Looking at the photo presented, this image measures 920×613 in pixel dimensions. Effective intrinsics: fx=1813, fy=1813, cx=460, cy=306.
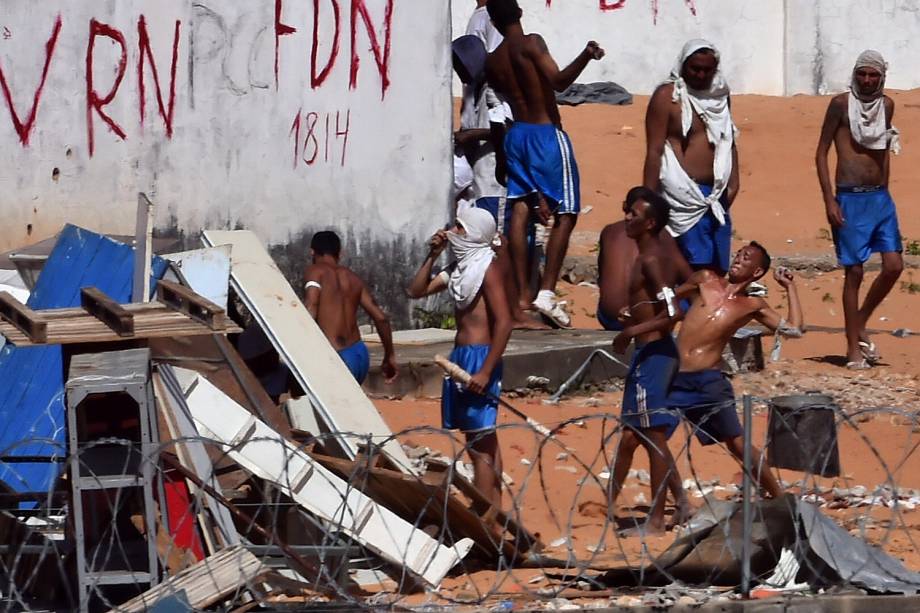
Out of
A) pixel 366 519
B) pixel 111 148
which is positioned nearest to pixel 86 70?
pixel 111 148

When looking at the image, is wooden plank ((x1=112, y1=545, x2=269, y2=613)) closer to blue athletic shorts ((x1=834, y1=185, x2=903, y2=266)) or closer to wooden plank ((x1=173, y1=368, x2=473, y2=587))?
wooden plank ((x1=173, y1=368, x2=473, y2=587))

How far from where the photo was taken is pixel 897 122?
60.0ft

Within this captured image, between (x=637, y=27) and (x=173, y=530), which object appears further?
(x=637, y=27)

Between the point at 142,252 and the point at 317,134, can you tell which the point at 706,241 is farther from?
the point at 142,252

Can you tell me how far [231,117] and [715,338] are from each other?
3776 mm

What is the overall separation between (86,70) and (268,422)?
3255 mm

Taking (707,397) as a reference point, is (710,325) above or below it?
above

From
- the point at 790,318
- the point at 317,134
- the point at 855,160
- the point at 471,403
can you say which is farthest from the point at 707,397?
the point at 317,134

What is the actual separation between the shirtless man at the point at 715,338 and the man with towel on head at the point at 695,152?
1642 millimetres

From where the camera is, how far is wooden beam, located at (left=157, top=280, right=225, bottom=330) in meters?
6.11

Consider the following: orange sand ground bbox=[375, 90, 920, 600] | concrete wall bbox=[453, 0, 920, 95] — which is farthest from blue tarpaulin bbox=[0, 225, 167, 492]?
concrete wall bbox=[453, 0, 920, 95]

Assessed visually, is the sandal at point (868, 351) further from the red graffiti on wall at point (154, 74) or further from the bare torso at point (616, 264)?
the red graffiti on wall at point (154, 74)

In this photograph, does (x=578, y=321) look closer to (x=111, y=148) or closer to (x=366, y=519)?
(x=111, y=148)

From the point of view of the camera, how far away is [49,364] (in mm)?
7730
